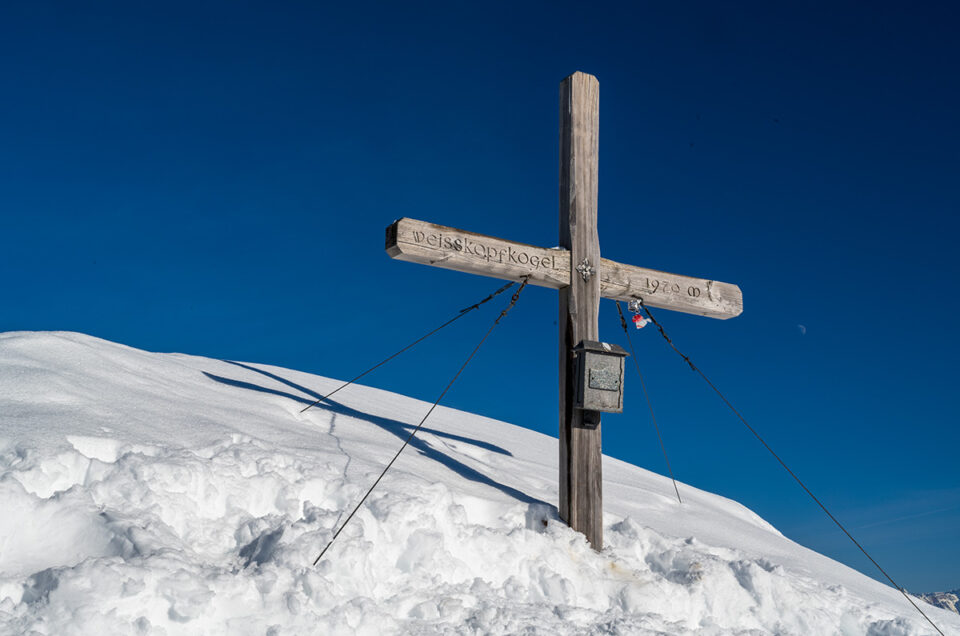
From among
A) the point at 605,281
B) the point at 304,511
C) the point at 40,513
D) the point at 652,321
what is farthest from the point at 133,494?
the point at 652,321

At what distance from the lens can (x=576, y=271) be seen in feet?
23.2

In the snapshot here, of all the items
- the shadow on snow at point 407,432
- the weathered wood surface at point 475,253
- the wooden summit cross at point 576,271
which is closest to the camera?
the weathered wood surface at point 475,253

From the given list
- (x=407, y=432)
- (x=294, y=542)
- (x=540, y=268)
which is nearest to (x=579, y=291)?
(x=540, y=268)

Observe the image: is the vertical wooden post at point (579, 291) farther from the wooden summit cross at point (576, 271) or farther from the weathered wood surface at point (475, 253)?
the weathered wood surface at point (475, 253)

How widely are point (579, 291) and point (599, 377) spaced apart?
98 cm

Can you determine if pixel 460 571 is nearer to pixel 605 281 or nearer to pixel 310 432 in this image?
pixel 310 432

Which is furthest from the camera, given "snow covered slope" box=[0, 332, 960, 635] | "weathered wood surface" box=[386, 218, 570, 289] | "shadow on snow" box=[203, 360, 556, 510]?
"shadow on snow" box=[203, 360, 556, 510]

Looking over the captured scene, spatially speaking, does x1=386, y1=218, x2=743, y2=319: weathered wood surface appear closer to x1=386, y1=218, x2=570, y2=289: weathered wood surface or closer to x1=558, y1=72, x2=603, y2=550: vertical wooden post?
x1=386, y1=218, x2=570, y2=289: weathered wood surface

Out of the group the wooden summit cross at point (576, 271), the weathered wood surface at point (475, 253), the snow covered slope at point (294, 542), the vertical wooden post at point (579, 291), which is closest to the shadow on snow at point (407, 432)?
the snow covered slope at point (294, 542)

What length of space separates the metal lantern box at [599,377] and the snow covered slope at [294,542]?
109 cm

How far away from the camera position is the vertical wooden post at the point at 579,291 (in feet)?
21.5

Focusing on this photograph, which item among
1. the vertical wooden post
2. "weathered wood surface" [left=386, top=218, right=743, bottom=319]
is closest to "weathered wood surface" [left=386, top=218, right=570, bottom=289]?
"weathered wood surface" [left=386, top=218, right=743, bottom=319]

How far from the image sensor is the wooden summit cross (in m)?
6.45

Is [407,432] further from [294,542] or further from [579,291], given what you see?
[294,542]
